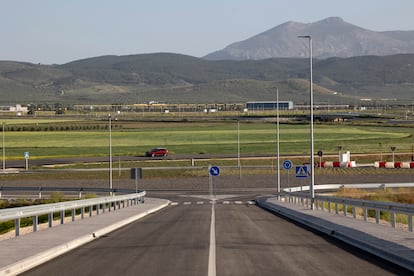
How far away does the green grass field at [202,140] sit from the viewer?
108 metres

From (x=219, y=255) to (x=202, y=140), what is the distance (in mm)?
107747

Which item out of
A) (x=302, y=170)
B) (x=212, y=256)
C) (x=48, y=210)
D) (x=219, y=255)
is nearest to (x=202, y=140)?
(x=302, y=170)

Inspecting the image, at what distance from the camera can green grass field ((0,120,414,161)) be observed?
354 feet

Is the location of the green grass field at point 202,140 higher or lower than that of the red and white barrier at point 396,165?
higher

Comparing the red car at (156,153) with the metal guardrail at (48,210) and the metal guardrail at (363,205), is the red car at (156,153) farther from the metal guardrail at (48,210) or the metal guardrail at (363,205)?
the metal guardrail at (48,210)

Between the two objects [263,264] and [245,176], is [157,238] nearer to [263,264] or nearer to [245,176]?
[263,264]

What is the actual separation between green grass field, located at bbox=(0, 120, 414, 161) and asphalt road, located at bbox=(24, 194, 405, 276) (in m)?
78.3

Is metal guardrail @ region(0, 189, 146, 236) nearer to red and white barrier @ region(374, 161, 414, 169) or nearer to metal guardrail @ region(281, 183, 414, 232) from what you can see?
metal guardrail @ region(281, 183, 414, 232)

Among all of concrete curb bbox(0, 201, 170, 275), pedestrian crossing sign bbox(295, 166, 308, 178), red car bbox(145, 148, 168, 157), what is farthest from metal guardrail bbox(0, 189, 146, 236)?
red car bbox(145, 148, 168, 157)

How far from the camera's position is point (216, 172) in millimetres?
57812

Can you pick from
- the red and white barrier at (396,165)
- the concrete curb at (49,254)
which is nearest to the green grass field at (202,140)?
the red and white barrier at (396,165)

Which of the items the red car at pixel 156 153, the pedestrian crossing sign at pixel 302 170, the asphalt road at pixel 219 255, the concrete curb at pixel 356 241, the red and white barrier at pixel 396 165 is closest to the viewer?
the asphalt road at pixel 219 255

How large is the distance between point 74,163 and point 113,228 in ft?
212

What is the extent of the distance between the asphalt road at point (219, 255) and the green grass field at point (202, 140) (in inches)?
3083
